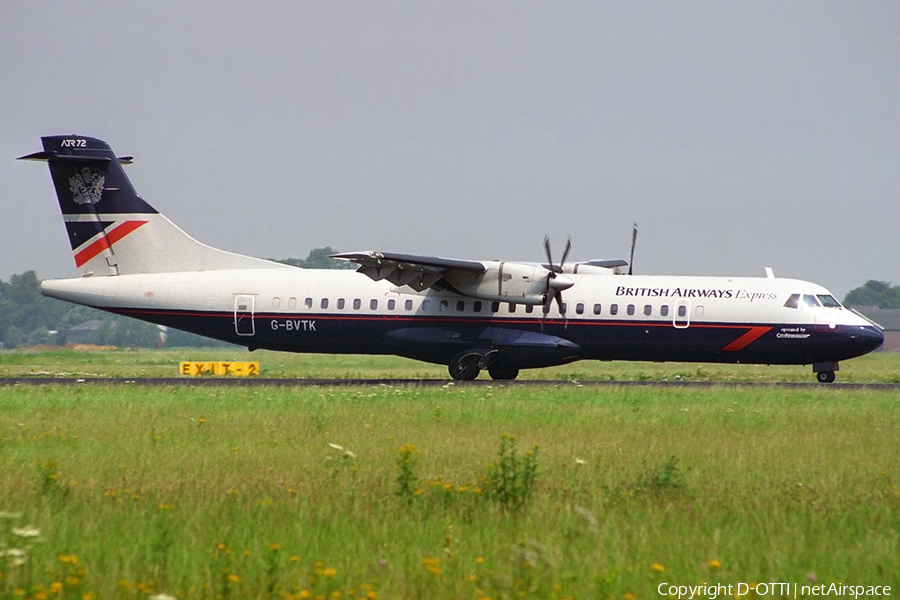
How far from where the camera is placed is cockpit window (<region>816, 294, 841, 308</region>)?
27078 mm

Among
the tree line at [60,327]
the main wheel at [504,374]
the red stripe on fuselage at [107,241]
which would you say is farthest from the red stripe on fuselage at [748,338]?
the tree line at [60,327]

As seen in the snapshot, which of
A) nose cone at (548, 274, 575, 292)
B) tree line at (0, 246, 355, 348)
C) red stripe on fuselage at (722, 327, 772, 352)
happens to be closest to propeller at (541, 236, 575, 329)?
nose cone at (548, 274, 575, 292)

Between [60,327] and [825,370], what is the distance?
6900 inches

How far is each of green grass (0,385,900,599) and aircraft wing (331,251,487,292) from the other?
25.3 ft

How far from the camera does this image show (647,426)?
54.3ft

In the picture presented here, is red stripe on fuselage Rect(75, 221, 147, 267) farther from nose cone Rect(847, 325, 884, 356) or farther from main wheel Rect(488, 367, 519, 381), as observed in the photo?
nose cone Rect(847, 325, 884, 356)

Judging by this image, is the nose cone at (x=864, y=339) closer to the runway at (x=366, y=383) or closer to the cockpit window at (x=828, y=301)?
the cockpit window at (x=828, y=301)

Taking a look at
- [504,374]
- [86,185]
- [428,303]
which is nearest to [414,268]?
[428,303]

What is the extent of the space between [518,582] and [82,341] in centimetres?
19021

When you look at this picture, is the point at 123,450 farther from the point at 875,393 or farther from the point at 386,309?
the point at 875,393

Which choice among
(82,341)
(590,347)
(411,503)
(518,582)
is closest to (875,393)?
(590,347)

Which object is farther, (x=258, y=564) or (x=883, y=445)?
(x=883, y=445)

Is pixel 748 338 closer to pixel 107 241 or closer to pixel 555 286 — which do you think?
pixel 555 286

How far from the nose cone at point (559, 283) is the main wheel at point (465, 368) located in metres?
3.59
